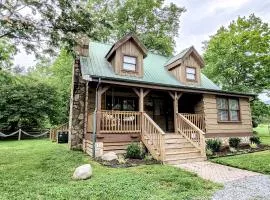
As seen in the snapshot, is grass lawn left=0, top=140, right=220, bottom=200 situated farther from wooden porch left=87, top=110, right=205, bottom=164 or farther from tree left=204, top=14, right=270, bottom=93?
tree left=204, top=14, right=270, bottom=93

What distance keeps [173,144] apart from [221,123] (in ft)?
15.7

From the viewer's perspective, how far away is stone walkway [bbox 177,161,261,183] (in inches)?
239

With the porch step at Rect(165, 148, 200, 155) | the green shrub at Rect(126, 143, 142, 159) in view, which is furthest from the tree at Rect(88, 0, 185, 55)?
the green shrub at Rect(126, 143, 142, 159)


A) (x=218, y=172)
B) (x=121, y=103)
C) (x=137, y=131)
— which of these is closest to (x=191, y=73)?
(x=121, y=103)

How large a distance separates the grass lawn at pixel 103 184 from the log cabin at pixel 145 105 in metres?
2.03

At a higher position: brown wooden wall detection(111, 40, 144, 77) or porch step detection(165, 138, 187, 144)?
brown wooden wall detection(111, 40, 144, 77)

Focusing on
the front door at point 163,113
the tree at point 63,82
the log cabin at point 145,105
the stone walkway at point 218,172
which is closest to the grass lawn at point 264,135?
the log cabin at point 145,105

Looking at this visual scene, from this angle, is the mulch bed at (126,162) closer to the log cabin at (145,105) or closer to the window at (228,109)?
the log cabin at (145,105)

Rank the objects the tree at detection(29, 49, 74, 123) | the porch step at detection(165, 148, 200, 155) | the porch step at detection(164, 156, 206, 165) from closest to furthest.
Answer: the porch step at detection(164, 156, 206, 165)
the porch step at detection(165, 148, 200, 155)
the tree at detection(29, 49, 74, 123)

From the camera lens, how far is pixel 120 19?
925 inches

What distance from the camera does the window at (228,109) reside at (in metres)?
13.1

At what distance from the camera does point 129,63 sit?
1229 centimetres

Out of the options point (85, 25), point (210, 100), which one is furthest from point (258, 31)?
point (85, 25)

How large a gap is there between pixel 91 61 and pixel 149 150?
6112 mm
